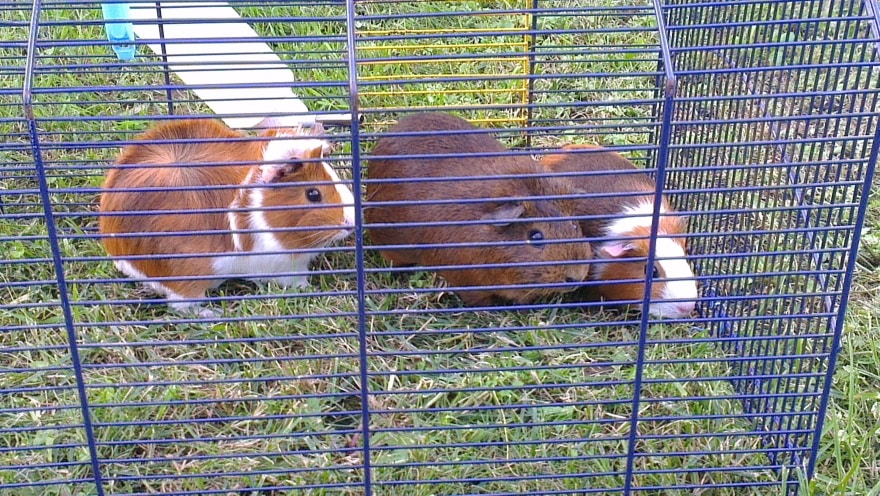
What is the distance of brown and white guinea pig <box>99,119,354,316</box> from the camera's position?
3.55 metres

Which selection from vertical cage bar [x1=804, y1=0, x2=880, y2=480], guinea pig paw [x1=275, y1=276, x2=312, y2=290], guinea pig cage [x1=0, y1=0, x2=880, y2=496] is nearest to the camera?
vertical cage bar [x1=804, y1=0, x2=880, y2=480]

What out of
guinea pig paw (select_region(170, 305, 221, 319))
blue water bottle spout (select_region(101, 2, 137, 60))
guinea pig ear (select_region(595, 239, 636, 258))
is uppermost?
blue water bottle spout (select_region(101, 2, 137, 60))

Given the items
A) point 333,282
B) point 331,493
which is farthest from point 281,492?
point 333,282

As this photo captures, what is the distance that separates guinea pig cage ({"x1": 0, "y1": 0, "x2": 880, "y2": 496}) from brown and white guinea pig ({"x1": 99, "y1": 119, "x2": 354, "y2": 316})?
15cm

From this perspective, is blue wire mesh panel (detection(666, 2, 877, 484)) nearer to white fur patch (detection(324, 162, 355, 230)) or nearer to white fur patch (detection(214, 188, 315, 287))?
white fur patch (detection(324, 162, 355, 230))

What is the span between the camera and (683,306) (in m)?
3.53

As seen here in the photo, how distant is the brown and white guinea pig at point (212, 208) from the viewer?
140 inches

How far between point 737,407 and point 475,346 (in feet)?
3.34

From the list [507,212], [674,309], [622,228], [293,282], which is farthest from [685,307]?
[293,282]

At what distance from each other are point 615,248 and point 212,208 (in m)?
1.71

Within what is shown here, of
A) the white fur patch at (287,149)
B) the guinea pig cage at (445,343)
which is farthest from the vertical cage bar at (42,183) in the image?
the white fur patch at (287,149)

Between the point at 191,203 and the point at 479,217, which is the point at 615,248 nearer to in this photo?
the point at 479,217

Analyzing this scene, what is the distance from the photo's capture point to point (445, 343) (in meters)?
3.50

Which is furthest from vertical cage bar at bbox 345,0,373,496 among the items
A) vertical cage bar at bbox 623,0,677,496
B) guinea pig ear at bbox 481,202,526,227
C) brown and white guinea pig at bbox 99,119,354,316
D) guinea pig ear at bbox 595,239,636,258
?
guinea pig ear at bbox 595,239,636,258
